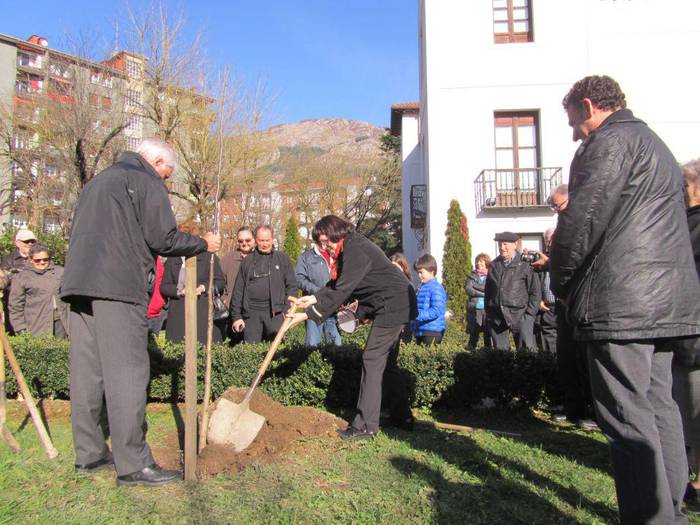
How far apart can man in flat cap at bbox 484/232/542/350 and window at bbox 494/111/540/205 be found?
35.4ft

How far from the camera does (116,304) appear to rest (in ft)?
11.0

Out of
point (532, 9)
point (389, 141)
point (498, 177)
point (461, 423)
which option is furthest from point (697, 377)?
point (389, 141)

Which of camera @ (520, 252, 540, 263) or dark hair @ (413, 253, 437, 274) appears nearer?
camera @ (520, 252, 540, 263)

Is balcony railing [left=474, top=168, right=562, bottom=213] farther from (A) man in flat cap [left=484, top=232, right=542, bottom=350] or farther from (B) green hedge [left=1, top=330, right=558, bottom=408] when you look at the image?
(B) green hedge [left=1, top=330, right=558, bottom=408]

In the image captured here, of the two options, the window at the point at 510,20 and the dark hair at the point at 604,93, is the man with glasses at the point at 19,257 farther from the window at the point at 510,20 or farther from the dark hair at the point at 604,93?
the window at the point at 510,20

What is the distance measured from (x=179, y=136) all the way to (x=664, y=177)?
18.2m

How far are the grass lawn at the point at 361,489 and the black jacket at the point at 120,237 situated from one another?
46.9 inches

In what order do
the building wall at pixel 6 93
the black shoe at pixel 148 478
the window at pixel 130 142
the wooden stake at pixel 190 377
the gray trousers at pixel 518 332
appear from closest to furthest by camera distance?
the black shoe at pixel 148 478 < the wooden stake at pixel 190 377 < the gray trousers at pixel 518 332 < the window at pixel 130 142 < the building wall at pixel 6 93

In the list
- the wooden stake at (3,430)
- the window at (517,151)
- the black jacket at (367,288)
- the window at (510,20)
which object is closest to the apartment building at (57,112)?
the window at (510,20)

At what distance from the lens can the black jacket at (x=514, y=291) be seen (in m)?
6.78

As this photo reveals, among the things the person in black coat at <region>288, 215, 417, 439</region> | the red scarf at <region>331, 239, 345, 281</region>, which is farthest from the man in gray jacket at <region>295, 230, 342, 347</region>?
the person in black coat at <region>288, 215, 417, 439</region>

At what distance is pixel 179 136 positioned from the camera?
18656mm

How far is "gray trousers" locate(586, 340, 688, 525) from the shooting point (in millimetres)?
2324

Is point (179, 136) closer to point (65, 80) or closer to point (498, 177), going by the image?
point (65, 80)
